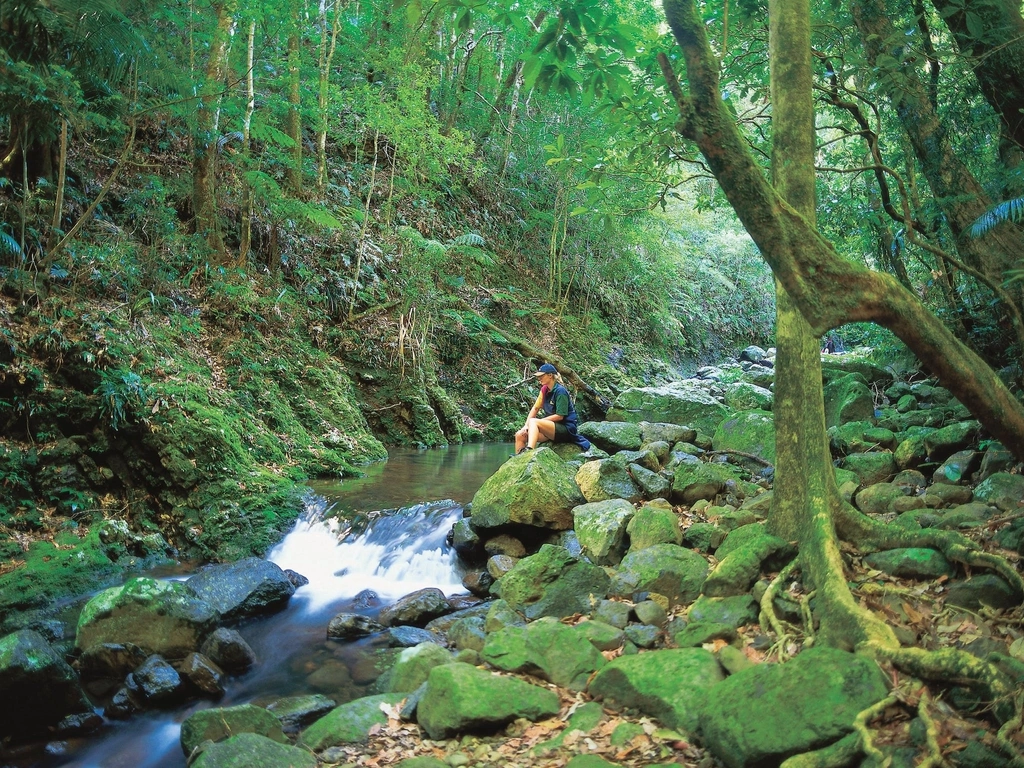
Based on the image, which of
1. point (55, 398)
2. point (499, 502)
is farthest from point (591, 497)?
point (55, 398)

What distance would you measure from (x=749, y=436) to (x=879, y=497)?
7.55 feet

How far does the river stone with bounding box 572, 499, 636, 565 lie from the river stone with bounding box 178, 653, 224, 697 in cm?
337

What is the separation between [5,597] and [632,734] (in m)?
5.44

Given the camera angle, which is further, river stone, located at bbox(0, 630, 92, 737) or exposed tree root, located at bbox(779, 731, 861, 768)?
river stone, located at bbox(0, 630, 92, 737)

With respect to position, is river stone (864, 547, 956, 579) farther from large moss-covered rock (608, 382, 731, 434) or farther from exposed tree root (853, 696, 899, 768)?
large moss-covered rock (608, 382, 731, 434)

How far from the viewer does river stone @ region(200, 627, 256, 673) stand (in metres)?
5.37

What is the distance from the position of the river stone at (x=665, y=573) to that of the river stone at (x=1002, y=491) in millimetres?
2157

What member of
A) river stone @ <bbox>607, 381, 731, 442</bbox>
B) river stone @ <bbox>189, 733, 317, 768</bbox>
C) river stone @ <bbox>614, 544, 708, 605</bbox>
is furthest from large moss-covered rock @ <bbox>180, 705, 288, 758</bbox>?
river stone @ <bbox>607, 381, 731, 442</bbox>

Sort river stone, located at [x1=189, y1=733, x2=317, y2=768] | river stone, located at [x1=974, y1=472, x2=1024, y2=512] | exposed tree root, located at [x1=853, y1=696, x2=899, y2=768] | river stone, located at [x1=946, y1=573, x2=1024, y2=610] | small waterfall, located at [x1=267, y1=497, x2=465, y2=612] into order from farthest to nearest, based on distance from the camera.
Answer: small waterfall, located at [x1=267, y1=497, x2=465, y2=612]
river stone, located at [x1=974, y1=472, x2=1024, y2=512]
river stone, located at [x1=946, y1=573, x2=1024, y2=610]
river stone, located at [x1=189, y1=733, x2=317, y2=768]
exposed tree root, located at [x1=853, y1=696, x2=899, y2=768]

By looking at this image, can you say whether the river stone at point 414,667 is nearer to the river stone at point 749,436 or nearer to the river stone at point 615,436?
the river stone at point 749,436

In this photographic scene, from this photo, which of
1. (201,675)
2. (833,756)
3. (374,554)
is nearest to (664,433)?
(374,554)

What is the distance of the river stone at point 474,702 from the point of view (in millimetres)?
3783

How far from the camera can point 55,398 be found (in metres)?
7.05

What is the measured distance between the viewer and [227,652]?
5395 mm
